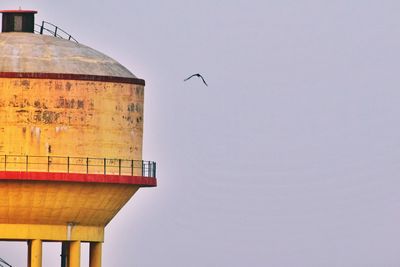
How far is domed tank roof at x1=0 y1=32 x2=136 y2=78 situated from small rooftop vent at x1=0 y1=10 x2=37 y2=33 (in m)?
0.71

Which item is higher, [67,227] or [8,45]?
[8,45]

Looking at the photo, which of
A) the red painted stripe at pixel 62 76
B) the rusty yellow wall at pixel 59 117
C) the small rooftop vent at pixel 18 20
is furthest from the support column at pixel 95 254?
the small rooftop vent at pixel 18 20

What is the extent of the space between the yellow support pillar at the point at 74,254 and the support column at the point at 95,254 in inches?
48.3

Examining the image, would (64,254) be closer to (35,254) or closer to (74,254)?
(74,254)

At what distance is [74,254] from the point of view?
10431cm

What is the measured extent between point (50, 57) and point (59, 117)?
7.96ft

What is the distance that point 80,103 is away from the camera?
102438mm

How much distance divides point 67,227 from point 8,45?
677cm

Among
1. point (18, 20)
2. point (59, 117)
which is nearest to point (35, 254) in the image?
point (59, 117)

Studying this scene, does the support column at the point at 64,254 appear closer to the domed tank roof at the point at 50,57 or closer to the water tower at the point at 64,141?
the water tower at the point at 64,141

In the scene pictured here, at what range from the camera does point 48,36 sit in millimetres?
105375

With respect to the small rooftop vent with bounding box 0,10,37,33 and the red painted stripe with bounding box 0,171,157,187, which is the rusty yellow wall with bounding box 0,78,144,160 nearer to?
the red painted stripe with bounding box 0,171,157,187

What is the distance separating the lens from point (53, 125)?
10200 cm

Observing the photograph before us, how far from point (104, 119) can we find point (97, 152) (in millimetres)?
1183
